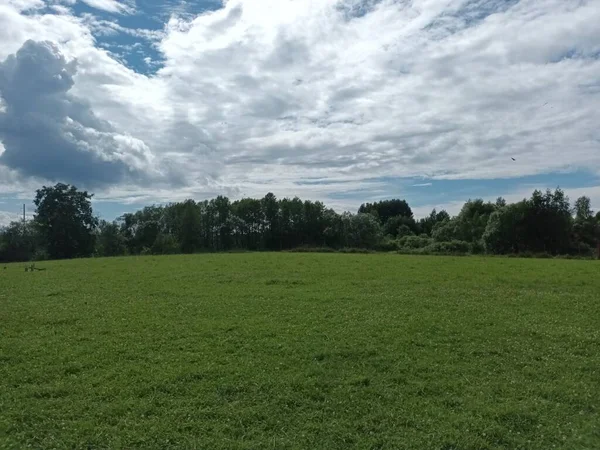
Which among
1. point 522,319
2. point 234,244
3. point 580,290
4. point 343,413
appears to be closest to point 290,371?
point 343,413

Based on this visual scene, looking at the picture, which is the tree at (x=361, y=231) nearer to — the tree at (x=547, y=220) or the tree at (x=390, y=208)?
the tree at (x=547, y=220)

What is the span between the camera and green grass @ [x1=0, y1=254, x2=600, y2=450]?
808 cm

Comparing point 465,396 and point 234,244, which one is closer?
point 465,396

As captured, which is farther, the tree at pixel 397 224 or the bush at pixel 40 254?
the tree at pixel 397 224

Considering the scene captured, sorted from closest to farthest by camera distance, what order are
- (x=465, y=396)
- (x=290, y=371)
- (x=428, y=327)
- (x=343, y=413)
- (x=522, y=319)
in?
(x=343, y=413) < (x=465, y=396) < (x=290, y=371) < (x=428, y=327) < (x=522, y=319)

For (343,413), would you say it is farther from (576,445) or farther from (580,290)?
(580,290)

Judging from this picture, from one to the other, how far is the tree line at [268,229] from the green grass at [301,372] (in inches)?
2239

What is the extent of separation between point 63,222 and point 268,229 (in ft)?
A: 130

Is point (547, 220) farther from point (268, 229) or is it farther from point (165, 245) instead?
point (165, 245)

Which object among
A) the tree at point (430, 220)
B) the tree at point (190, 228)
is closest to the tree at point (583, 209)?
the tree at point (430, 220)

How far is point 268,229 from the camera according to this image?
352 feet

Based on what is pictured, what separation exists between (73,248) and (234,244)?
32.0 metres

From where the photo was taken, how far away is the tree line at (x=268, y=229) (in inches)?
3194

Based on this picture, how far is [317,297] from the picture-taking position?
1952 cm
